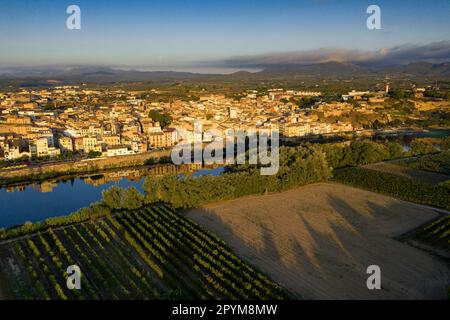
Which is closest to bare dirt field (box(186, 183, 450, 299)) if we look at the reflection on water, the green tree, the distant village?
the green tree

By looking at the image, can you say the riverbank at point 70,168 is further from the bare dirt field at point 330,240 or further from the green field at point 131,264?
the bare dirt field at point 330,240

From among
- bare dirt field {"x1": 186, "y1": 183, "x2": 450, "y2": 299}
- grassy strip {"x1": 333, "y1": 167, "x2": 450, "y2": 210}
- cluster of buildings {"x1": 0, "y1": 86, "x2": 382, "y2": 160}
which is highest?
cluster of buildings {"x1": 0, "y1": 86, "x2": 382, "y2": 160}

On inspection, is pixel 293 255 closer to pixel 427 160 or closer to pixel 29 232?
pixel 29 232

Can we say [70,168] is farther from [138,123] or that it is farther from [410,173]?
[410,173]

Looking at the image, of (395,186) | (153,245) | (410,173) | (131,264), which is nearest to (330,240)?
(153,245)

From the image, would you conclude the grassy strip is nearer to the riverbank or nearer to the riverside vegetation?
the riverside vegetation

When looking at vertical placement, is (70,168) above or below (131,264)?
above
